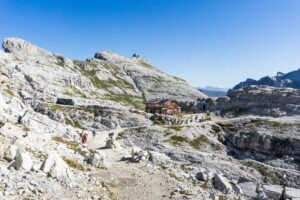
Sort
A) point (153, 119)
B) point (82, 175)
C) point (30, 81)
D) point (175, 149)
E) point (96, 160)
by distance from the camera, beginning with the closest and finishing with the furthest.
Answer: point (82, 175) → point (96, 160) → point (175, 149) → point (153, 119) → point (30, 81)

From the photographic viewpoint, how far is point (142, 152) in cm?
5366

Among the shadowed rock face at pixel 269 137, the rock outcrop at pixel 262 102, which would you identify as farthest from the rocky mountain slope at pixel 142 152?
the rock outcrop at pixel 262 102

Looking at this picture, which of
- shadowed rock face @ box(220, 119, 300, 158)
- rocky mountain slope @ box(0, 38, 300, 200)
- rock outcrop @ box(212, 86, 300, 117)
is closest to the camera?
rocky mountain slope @ box(0, 38, 300, 200)

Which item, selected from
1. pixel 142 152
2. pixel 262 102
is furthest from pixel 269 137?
pixel 142 152

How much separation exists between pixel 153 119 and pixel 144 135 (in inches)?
905

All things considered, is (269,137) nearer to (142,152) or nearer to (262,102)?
(262,102)

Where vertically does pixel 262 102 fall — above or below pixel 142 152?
above

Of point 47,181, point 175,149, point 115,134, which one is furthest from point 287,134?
point 47,181

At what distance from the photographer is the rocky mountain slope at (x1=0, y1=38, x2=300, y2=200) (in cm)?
2973

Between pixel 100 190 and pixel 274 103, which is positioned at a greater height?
pixel 274 103

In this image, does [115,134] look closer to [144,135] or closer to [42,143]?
[144,135]

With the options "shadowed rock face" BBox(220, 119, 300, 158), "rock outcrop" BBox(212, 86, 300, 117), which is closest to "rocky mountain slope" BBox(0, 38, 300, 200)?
"shadowed rock face" BBox(220, 119, 300, 158)

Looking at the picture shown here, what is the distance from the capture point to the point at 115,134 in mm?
101062

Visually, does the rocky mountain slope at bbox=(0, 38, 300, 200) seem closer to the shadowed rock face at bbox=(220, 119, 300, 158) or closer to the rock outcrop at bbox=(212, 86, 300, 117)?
the shadowed rock face at bbox=(220, 119, 300, 158)
